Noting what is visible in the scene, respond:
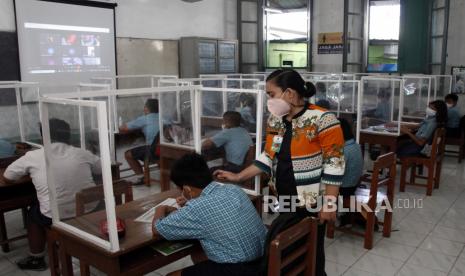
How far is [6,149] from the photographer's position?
11.6ft

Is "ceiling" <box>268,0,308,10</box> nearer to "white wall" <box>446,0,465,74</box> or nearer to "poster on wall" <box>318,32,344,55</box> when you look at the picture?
"poster on wall" <box>318,32,344,55</box>

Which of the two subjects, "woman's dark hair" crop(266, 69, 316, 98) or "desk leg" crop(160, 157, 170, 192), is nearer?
"woman's dark hair" crop(266, 69, 316, 98)

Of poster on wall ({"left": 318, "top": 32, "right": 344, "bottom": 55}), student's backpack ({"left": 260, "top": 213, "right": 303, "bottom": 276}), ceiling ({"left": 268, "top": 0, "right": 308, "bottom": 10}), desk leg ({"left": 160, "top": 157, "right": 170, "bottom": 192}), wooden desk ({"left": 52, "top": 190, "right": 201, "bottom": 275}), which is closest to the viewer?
student's backpack ({"left": 260, "top": 213, "right": 303, "bottom": 276})

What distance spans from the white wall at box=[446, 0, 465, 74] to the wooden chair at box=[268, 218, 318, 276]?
6843 millimetres

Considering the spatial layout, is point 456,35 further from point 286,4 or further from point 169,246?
point 169,246

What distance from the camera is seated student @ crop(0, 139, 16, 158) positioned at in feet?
11.4

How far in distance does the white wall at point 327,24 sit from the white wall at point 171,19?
1.72 meters

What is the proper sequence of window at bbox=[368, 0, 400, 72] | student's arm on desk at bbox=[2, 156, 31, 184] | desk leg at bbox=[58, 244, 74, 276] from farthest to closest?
window at bbox=[368, 0, 400, 72], student's arm on desk at bbox=[2, 156, 31, 184], desk leg at bbox=[58, 244, 74, 276]

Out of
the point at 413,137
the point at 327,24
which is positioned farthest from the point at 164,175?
the point at 327,24

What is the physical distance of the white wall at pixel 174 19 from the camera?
23.4ft

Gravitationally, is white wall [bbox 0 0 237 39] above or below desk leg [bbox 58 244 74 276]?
above

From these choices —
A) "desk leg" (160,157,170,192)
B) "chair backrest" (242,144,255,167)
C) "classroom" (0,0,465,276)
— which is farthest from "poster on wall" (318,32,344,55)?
"chair backrest" (242,144,255,167)

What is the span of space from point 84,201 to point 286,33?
7818mm

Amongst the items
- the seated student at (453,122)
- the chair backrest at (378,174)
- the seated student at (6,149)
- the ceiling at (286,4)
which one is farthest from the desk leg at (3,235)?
the ceiling at (286,4)
